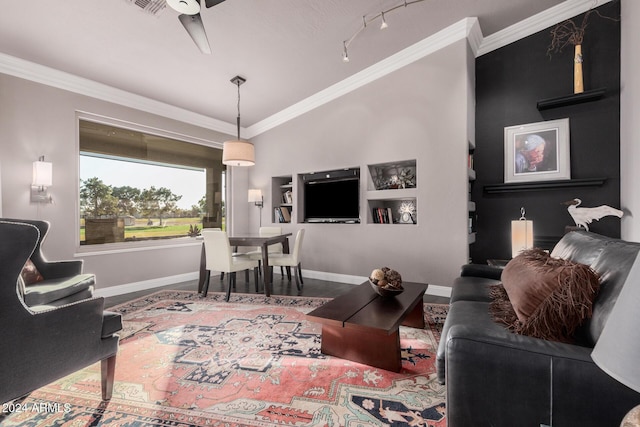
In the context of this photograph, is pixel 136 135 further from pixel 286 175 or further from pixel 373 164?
pixel 373 164

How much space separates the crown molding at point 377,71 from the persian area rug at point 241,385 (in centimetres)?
331

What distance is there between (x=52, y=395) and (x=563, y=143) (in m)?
5.04

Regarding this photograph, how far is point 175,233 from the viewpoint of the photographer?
487 centimetres

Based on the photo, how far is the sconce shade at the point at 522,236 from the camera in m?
2.85

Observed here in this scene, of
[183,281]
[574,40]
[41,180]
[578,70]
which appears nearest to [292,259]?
[183,281]

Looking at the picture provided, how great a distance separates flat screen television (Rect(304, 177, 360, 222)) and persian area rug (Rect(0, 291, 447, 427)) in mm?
2174

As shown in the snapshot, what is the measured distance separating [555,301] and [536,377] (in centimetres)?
31

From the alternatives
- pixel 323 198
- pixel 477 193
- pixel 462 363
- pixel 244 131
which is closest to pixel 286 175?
pixel 323 198

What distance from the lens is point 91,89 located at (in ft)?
12.4

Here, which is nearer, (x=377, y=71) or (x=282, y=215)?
(x=377, y=71)

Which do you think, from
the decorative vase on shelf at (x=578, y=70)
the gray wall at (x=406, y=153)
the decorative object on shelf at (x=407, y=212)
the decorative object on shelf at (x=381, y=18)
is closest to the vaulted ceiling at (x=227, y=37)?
the decorative object on shelf at (x=381, y=18)

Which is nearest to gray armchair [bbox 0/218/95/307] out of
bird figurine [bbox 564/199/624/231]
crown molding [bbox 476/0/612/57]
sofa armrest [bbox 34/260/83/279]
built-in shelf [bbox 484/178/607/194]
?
sofa armrest [bbox 34/260/83/279]

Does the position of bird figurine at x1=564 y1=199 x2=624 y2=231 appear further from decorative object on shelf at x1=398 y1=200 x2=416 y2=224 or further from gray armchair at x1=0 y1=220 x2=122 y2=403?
gray armchair at x1=0 y1=220 x2=122 y2=403

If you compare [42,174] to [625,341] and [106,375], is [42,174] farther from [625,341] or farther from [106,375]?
[625,341]
